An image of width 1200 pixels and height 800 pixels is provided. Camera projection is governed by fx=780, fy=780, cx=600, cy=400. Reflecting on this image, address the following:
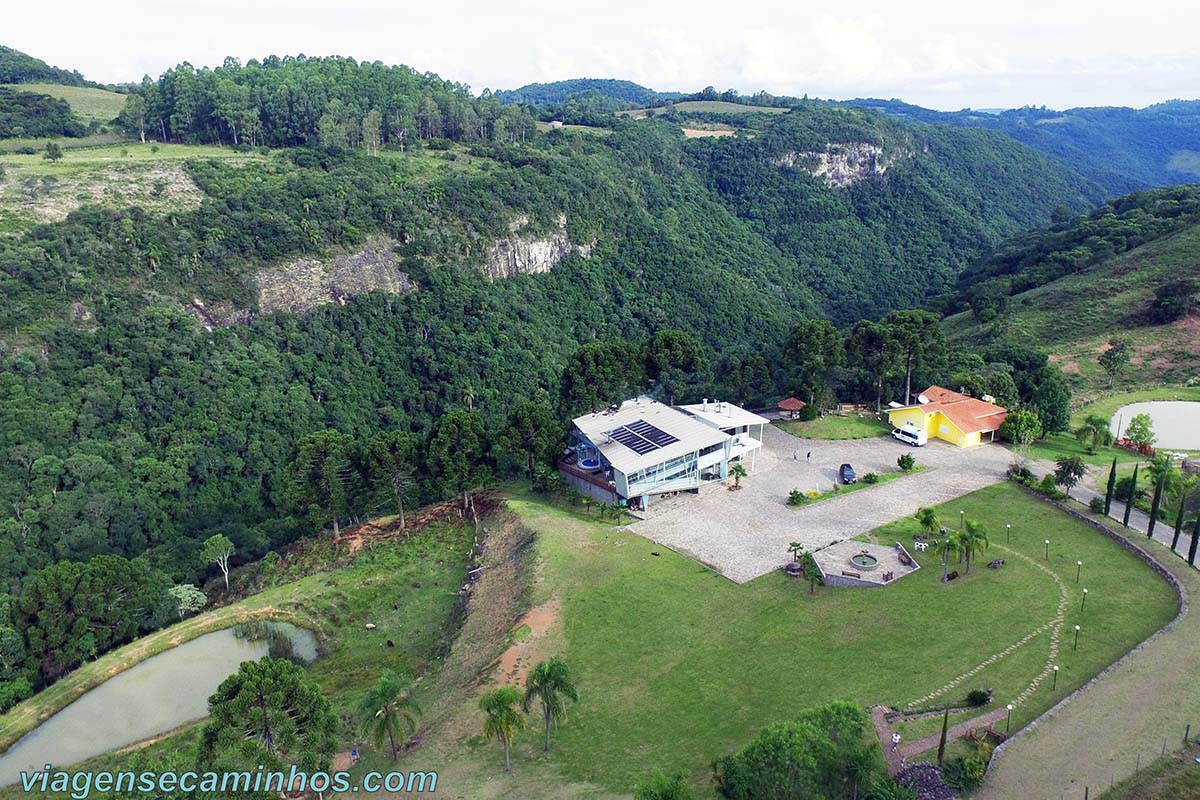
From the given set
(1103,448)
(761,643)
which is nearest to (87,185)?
(761,643)

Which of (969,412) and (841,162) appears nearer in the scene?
(969,412)

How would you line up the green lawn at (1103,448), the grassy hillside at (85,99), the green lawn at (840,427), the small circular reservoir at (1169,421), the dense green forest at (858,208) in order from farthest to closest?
the dense green forest at (858,208) → the grassy hillside at (85,99) → the green lawn at (840,427) → the small circular reservoir at (1169,421) → the green lawn at (1103,448)

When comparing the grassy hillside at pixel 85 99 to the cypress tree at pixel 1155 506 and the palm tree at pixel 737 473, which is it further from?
the cypress tree at pixel 1155 506

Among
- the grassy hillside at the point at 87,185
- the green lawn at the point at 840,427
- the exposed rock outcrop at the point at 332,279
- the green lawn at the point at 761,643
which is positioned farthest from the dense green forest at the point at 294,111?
the green lawn at the point at 761,643

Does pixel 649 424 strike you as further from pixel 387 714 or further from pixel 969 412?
pixel 387 714

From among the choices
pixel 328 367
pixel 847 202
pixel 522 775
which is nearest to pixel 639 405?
pixel 522 775

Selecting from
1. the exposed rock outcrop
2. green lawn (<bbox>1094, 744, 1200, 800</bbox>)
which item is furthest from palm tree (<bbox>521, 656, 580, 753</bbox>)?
the exposed rock outcrop
